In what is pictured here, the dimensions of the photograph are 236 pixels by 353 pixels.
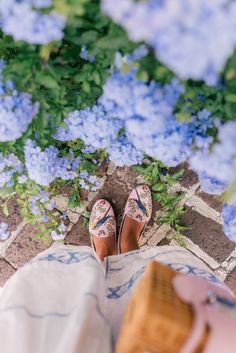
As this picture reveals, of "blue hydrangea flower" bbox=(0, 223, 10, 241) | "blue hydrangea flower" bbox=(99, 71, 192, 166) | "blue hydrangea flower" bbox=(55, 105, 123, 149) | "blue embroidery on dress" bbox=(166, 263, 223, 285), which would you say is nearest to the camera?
"blue hydrangea flower" bbox=(99, 71, 192, 166)

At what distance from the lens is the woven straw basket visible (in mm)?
1308

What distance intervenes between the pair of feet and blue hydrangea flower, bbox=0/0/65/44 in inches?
58.0

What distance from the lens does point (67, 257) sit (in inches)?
76.3

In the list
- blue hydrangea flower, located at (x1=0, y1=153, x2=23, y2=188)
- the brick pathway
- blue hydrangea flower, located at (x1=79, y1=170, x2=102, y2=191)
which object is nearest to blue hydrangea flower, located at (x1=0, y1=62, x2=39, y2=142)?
blue hydrangea flower, located at (x1=0, y1=153, x2=23, y2=188)

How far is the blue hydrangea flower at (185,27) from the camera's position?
38.2 inches

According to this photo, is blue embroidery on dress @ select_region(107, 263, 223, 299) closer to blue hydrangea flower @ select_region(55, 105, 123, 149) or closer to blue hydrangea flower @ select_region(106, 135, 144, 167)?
blue hydrangea flower @ select_region(106, 135, 144, 167)

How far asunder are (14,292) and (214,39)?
1.18 m

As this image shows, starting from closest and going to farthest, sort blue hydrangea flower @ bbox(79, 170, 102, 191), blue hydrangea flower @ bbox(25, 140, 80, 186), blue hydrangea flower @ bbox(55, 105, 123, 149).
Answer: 1. blue hydrangea flower @ bbox(55, 105, 123, 149)
2. blue hydrangea flower @ bbox(25, 140, 80, 186)
3. blue hydrangea flower @ bbox(79, 170, 102, 191)

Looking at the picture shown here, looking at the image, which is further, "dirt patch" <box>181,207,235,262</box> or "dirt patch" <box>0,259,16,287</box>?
"dirt patch" <box>0,259,16,287</box>

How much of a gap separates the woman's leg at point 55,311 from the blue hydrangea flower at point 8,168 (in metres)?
0.34

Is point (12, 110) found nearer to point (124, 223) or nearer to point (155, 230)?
point (124, 223)

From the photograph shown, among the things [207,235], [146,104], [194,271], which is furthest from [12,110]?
[207,235]

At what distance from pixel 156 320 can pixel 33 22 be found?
2.82 ft

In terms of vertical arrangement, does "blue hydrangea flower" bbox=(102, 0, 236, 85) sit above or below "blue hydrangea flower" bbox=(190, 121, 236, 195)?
above
